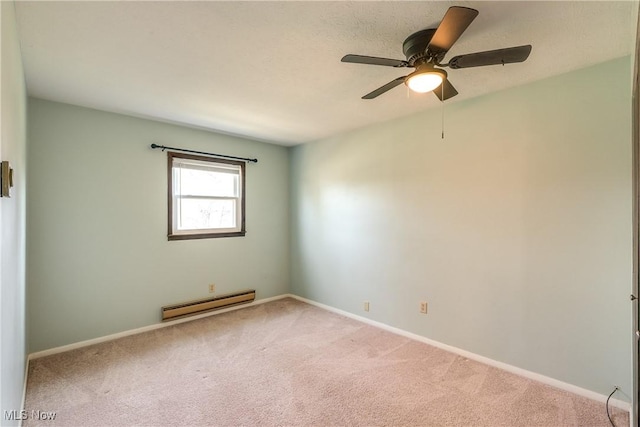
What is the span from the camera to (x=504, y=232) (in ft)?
8.73

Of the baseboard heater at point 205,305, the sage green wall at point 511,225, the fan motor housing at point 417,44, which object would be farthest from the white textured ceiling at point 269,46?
the baseboard heater at point 205,305

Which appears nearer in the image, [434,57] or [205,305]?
[434,57]

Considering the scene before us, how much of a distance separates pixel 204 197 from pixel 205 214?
0.23 m

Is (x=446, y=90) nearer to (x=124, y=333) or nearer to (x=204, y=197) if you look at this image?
(x=204, y=197)

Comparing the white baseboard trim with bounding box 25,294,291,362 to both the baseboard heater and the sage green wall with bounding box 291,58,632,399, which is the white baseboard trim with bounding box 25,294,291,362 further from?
the sage green wall with bounding box 291,58,632,399

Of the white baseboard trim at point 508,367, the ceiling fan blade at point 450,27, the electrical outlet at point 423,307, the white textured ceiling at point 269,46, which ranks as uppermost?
the white textured ceiling at point 269,46

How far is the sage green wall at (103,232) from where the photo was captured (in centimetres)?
287

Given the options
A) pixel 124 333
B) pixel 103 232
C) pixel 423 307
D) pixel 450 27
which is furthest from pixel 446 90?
pixel 124 333

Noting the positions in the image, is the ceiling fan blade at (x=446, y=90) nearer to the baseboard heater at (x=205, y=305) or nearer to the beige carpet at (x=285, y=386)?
the beige carpet at (x=285, y=386)

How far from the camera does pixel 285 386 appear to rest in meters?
2.38

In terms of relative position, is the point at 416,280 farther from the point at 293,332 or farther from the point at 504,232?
the point at 293,332

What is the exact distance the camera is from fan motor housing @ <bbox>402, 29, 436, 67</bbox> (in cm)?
175

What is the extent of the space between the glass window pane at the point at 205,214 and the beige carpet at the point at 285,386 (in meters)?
1.34

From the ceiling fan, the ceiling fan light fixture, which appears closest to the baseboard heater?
the ceiling fan
